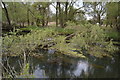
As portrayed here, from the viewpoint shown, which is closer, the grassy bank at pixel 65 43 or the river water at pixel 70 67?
the river water at pixel 70 67

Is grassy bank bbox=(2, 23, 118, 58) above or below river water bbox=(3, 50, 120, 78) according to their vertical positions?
above

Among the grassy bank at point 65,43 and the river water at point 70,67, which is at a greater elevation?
the grassy bank at point 65,43

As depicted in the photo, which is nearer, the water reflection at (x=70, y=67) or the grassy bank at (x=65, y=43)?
the water reflection at (x=70, y=67)

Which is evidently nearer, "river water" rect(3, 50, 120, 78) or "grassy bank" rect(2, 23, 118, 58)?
"river water" rect(3, 50, 120, 78)

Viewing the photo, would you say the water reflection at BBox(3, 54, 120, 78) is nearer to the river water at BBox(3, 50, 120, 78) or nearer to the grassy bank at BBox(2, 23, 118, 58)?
the river water at BBox(3, 50, 120, 78)

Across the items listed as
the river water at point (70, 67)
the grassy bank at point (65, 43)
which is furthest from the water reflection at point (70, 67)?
the grassy bank at point (65, 43)

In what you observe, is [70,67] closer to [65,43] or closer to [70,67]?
[70,67]

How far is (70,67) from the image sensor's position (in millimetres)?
2865

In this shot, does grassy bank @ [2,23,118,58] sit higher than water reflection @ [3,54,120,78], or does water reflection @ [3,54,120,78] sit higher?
grassy bank @ [2,23,118,58]

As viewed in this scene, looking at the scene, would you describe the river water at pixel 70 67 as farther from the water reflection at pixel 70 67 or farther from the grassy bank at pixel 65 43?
the grassy bank at pixel 65 43

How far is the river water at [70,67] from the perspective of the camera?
8.29ft

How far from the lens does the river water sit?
2525 millimetres

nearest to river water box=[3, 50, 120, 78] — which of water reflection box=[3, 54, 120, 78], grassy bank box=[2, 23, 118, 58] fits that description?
water reflection box=[3, 54, 120, 78]

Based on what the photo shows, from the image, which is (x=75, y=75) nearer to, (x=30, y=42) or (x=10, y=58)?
(x=30, y=42)
